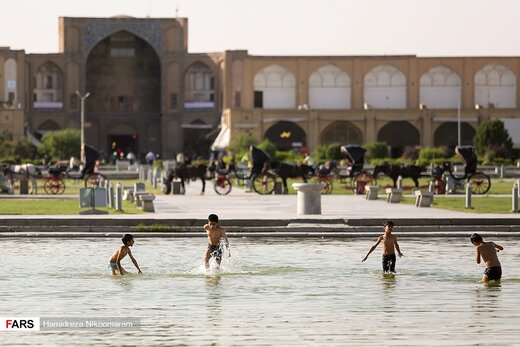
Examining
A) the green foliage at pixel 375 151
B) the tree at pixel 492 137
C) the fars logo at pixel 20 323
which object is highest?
the tree at pixel 492 137

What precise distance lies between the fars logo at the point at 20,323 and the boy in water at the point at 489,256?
201 inches

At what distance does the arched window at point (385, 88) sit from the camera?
85625 millimetres

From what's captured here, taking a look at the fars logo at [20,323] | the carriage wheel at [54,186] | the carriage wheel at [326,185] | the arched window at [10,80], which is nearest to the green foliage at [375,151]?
the arched window at [10,80]

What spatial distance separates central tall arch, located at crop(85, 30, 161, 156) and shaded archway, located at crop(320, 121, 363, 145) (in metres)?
16.4

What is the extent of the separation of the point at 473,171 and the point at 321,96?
4778 cm

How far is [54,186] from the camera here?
39719 mm

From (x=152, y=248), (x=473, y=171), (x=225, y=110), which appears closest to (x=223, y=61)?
(x=225, y=110)

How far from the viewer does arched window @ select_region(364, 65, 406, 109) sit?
3371 inches

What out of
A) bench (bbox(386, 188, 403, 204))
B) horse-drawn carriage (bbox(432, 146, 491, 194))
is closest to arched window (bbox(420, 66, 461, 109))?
horse-drawn carriage (bbox(432, 146, 491, 194))

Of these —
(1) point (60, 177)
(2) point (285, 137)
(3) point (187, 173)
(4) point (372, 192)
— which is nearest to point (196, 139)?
(2) point (285, 137)

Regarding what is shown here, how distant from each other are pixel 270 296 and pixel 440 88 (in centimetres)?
7199

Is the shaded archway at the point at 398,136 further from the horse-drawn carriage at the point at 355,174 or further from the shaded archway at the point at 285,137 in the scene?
the horse-drawn carriage at the point at 355,174

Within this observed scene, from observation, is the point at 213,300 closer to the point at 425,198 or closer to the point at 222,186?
the point at 425,198

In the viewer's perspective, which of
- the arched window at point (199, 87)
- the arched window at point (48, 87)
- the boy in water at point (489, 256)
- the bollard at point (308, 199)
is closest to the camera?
the boy in water at point (489, 256)
